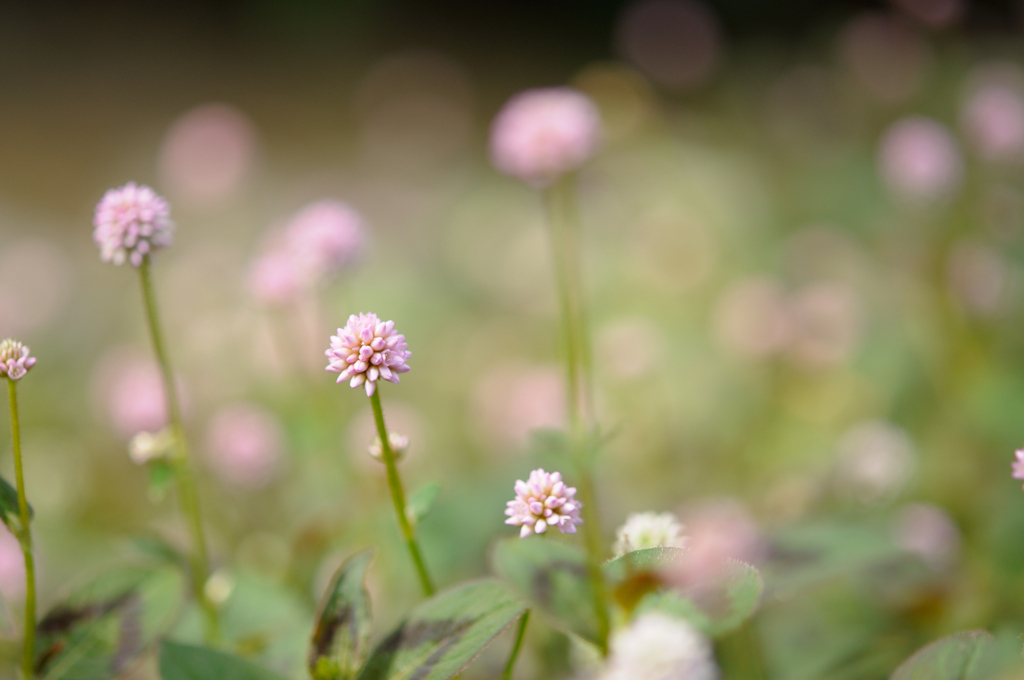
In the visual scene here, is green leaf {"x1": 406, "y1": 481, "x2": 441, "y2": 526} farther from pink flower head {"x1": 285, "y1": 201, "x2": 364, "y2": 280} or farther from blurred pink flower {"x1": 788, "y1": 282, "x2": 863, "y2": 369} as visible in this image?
blurred pink flower {"x1": 788, "y1": 282, "x2": 863, "y2": 369}

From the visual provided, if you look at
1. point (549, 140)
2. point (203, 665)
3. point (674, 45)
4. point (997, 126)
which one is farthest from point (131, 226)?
point (674, 45)

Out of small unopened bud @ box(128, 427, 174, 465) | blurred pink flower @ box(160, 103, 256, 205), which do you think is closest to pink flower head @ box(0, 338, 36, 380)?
small unopened bud @ box(128, 427, 174, 465)

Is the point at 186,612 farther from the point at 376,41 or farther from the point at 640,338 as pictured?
the point at 376,41

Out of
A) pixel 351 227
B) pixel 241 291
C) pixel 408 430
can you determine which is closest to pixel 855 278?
pixel 408 430

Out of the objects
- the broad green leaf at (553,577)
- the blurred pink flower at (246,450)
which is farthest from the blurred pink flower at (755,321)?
the broad green leaf at (553,577)

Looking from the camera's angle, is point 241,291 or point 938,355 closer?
point 938,355

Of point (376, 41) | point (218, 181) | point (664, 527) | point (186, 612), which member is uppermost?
point (376, 41)

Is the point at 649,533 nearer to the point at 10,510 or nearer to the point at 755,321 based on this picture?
the point at 10,510
